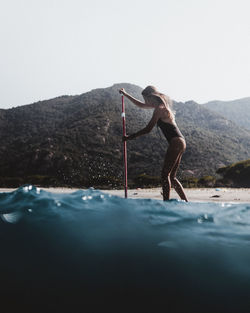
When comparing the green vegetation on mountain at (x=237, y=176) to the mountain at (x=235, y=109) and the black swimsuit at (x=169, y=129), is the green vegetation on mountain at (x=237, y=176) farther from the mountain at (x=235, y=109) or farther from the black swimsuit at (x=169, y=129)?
the mountain at (x=235, y=109)

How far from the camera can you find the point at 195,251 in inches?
87.2

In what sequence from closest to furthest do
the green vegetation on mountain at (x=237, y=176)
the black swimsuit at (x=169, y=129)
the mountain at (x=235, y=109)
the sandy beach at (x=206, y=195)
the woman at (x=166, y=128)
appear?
the woman at (x=166, y=128), the black swimsuit at (x=169, y=129), the sandy beach at (x=206, y=195), the green vegetation on mountain at (x=237, y=176), the mountain at (x=235, y=109)

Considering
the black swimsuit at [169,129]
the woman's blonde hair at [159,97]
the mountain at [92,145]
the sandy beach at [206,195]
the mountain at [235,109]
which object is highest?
the mountain at [235,109]

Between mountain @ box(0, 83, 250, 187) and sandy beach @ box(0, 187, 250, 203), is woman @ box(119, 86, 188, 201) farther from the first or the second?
mountain @ box(0, 83, 250, 187)

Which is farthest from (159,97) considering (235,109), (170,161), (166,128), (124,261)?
(235,109)

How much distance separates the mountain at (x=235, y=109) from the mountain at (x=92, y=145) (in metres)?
33.2

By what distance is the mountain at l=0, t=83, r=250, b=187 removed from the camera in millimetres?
39156

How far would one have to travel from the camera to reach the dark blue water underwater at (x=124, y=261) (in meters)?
1.85

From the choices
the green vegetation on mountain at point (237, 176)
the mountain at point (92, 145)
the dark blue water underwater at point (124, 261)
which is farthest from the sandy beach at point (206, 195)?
the mountain at point (92, 145)

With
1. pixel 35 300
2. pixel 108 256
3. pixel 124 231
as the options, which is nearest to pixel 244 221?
pixel 124 231

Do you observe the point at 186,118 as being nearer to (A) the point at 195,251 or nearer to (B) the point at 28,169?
(B) the point at 28,169

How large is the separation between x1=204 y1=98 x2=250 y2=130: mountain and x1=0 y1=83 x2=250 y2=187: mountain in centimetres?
3325

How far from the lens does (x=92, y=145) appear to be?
159 feet

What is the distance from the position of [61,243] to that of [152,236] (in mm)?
676
